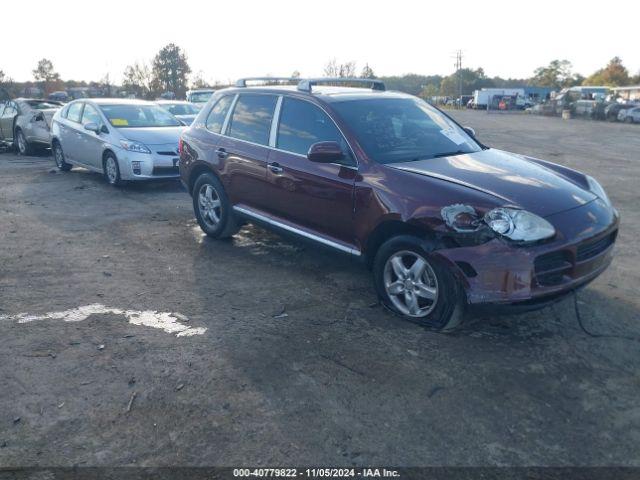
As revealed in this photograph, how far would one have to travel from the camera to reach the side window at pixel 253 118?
6012mm

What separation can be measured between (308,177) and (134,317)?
196 centimetres

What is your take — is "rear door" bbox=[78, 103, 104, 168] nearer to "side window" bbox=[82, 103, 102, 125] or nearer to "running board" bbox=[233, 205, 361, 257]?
"side window" bbox=[82, 103, 102, 125]

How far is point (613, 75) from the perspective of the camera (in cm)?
10450

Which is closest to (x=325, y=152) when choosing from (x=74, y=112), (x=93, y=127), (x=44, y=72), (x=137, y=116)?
(x=93, y=127)

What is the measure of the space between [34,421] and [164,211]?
5736 millimetres

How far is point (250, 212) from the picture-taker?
20.5 feet

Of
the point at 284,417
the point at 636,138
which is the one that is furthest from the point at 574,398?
the point at 636,138

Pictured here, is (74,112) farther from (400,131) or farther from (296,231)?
(400,131)

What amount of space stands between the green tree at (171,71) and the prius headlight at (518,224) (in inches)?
1799

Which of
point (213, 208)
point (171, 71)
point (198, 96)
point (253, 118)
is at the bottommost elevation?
point (213, 208)

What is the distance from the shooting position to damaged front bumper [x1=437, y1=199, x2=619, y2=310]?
3.93 m

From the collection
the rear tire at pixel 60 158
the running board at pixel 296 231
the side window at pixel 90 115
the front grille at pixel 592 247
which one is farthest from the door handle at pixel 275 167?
the rear tire at pixel 60 158

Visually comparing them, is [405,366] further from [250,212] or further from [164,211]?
[164,211]

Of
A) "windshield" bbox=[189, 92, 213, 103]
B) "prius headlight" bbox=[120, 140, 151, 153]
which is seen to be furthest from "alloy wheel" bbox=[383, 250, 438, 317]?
"windshield" bbox=[189, 92, 213, 103]
